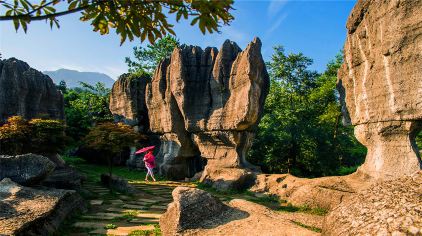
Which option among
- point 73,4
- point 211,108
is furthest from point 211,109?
point 73,4

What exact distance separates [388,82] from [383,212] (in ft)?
23.3

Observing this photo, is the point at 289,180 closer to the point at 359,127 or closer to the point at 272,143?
the point at 359,127

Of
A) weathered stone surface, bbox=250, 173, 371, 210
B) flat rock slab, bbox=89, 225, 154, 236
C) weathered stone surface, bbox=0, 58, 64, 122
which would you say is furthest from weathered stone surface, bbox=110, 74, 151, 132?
flat rock slab, bbox=89, 225, 154, 236

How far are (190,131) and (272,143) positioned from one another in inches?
261

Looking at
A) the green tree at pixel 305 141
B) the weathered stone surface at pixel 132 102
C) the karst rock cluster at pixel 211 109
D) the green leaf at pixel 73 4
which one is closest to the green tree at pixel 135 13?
the green leaf at pixel 73 4

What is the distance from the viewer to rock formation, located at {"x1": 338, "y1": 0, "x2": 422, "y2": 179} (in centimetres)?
819

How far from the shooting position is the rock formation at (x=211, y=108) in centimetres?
1402

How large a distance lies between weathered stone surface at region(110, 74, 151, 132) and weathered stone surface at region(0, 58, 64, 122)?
6.55 m

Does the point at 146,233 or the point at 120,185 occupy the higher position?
the point at 120,185

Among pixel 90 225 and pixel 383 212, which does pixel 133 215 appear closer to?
pixel 90 225

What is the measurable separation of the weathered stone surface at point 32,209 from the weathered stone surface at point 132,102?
16019 mm

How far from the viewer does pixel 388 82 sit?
8898 mm

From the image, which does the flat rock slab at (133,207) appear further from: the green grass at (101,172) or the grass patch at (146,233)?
the green grass at (101,172)

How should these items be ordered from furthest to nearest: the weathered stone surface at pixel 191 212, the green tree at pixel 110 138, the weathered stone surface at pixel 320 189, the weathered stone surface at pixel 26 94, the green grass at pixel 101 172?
the green grass at pixel 101 172 < the weathered stone surface at pixel 26 94 < the green tree at pixel 110 138 < the weathered stone surface at pixel 320 189 < the weathered stone surface at pixel 191 212
